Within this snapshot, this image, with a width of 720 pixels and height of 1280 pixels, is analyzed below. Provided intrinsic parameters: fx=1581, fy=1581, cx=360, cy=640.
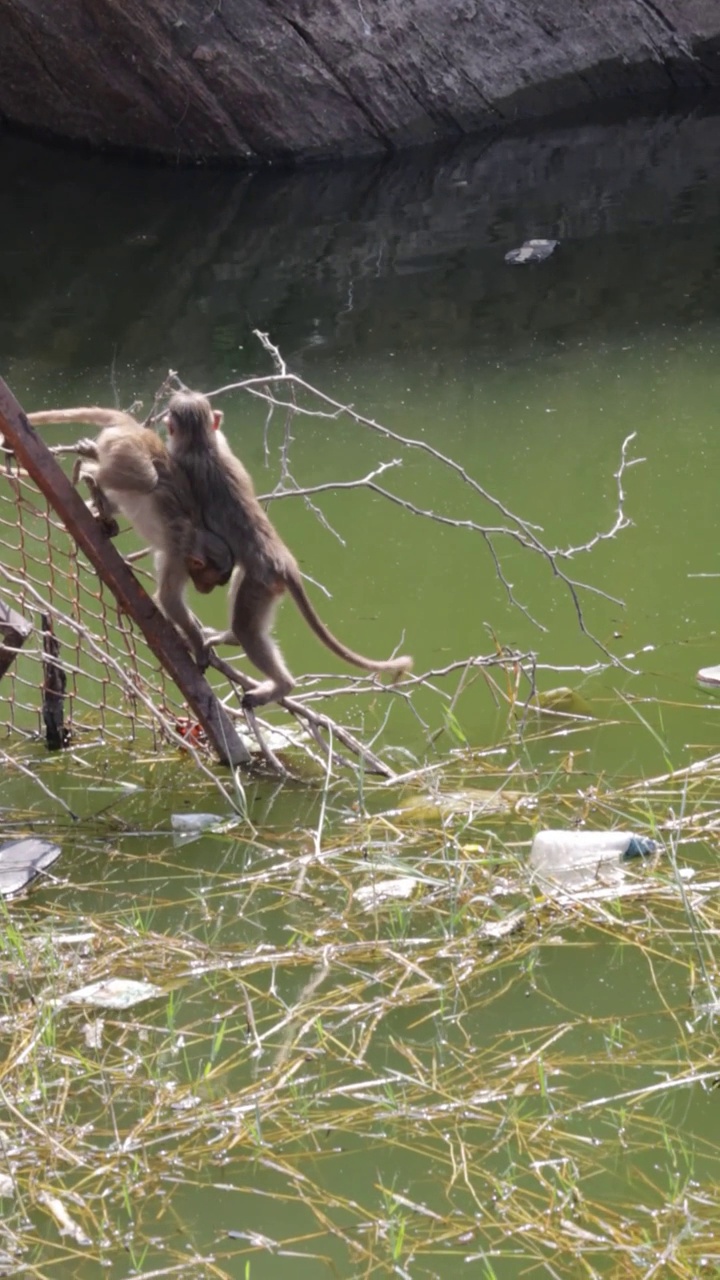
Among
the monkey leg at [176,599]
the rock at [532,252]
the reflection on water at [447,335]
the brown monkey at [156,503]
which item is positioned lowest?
the rock at [532,252]

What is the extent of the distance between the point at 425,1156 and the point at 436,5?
1175 centimetres

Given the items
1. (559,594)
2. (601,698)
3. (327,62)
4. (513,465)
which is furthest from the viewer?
(327,62)

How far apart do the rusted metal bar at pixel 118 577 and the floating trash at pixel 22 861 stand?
0.53 meters

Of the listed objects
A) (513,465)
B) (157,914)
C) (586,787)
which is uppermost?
(157,914)

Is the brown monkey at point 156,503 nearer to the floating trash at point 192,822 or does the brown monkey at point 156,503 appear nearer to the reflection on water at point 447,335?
the floating trash at point 192,822

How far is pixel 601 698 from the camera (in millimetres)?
5023

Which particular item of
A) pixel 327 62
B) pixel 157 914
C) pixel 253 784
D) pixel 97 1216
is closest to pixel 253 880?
pixel 157 914

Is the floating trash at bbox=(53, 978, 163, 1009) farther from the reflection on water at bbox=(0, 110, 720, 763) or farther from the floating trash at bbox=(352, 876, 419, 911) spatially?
the reflection on water at bbox=(0, 110, 720, 763)

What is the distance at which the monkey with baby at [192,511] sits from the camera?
157 inches

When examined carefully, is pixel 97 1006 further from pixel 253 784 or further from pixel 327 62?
pixel 327 62

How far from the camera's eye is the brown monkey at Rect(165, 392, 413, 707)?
13.2ft

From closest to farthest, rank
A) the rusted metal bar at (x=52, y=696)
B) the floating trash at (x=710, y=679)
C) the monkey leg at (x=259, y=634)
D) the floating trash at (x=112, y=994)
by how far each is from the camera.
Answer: the floating trash at (x=112, y=994)
the monkey leg at (x=259, y=634)
the rusted metal bar at (x=52, y=696)
the floating trash at (x=710, y=679)

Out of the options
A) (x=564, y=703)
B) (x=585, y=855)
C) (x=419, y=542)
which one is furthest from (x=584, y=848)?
(x=419, y=542)

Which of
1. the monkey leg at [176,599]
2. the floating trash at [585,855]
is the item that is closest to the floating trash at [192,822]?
the monkey leg at [176,599]
